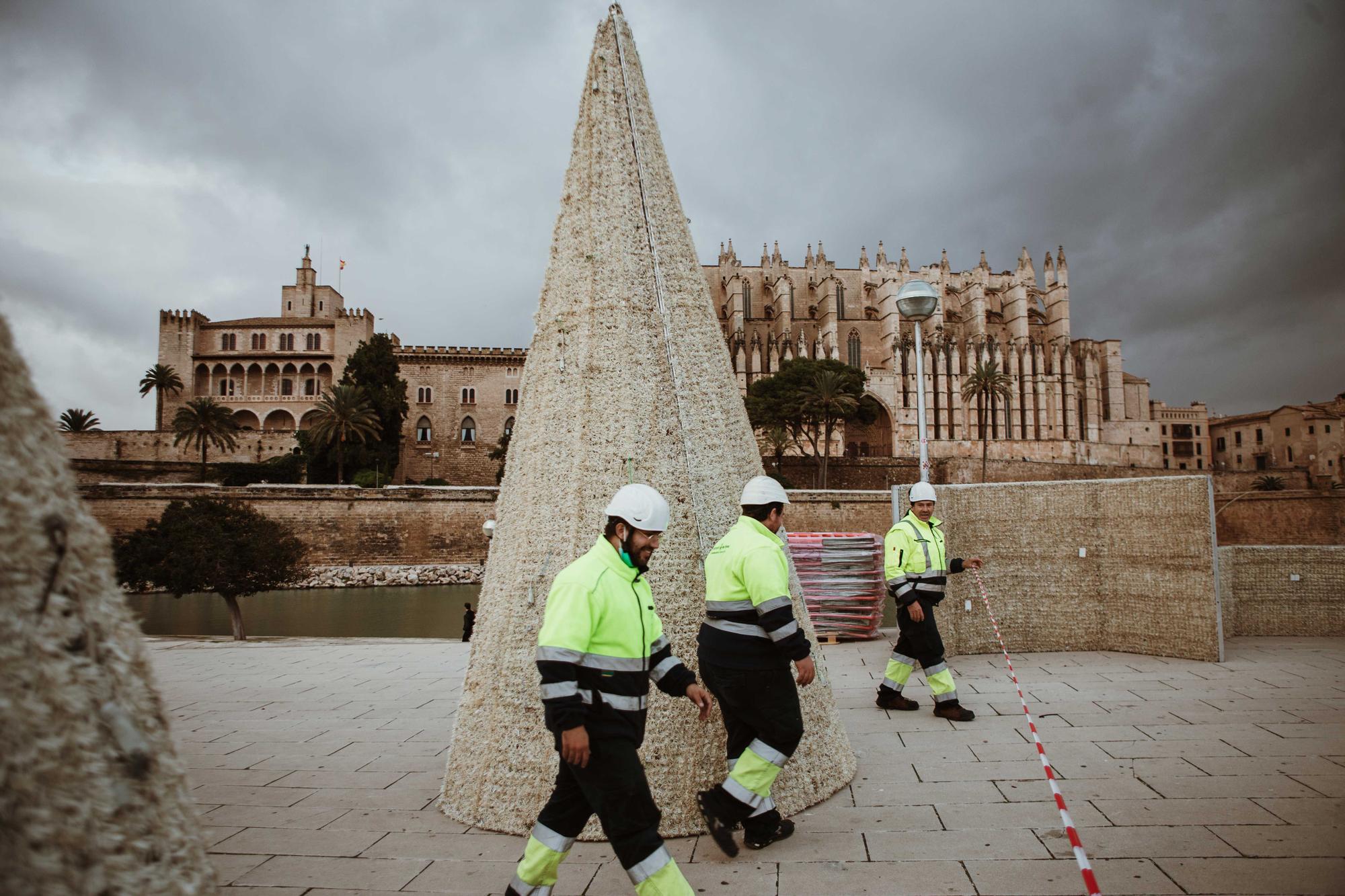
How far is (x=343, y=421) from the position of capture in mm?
44969

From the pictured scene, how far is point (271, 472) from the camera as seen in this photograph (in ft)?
149

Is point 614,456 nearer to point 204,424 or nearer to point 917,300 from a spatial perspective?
point 917,300

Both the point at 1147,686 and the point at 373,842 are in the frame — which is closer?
the point at 373,842

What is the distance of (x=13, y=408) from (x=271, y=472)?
162ft

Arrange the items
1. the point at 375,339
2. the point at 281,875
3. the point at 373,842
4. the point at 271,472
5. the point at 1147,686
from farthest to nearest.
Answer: the point at 375,339, the point at 271,472, the point at 1147,686, the point at 373,842, the point at 281,875

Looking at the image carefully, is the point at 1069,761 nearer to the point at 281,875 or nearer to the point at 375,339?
the point at 281,875

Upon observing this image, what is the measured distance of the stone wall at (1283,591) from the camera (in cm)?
925

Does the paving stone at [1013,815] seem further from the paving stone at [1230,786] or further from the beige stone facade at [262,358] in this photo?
the beige stone facade at [262,358]

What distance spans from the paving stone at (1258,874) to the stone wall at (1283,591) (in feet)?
23.1

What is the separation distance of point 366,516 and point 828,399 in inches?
1042

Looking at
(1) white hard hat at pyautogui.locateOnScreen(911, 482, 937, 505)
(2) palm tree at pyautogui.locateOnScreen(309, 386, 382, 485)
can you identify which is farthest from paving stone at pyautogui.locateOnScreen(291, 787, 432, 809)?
(2) palm tree at pyautogui.locateOnScreen(309, 386, 382, 485)

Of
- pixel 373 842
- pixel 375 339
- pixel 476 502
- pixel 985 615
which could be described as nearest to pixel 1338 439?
pixel 476 502

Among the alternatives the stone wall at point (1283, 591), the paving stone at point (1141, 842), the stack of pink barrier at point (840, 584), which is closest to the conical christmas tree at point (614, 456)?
the paving stone at point (1141, 842)

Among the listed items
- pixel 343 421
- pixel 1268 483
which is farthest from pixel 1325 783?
pixel 1268 483
